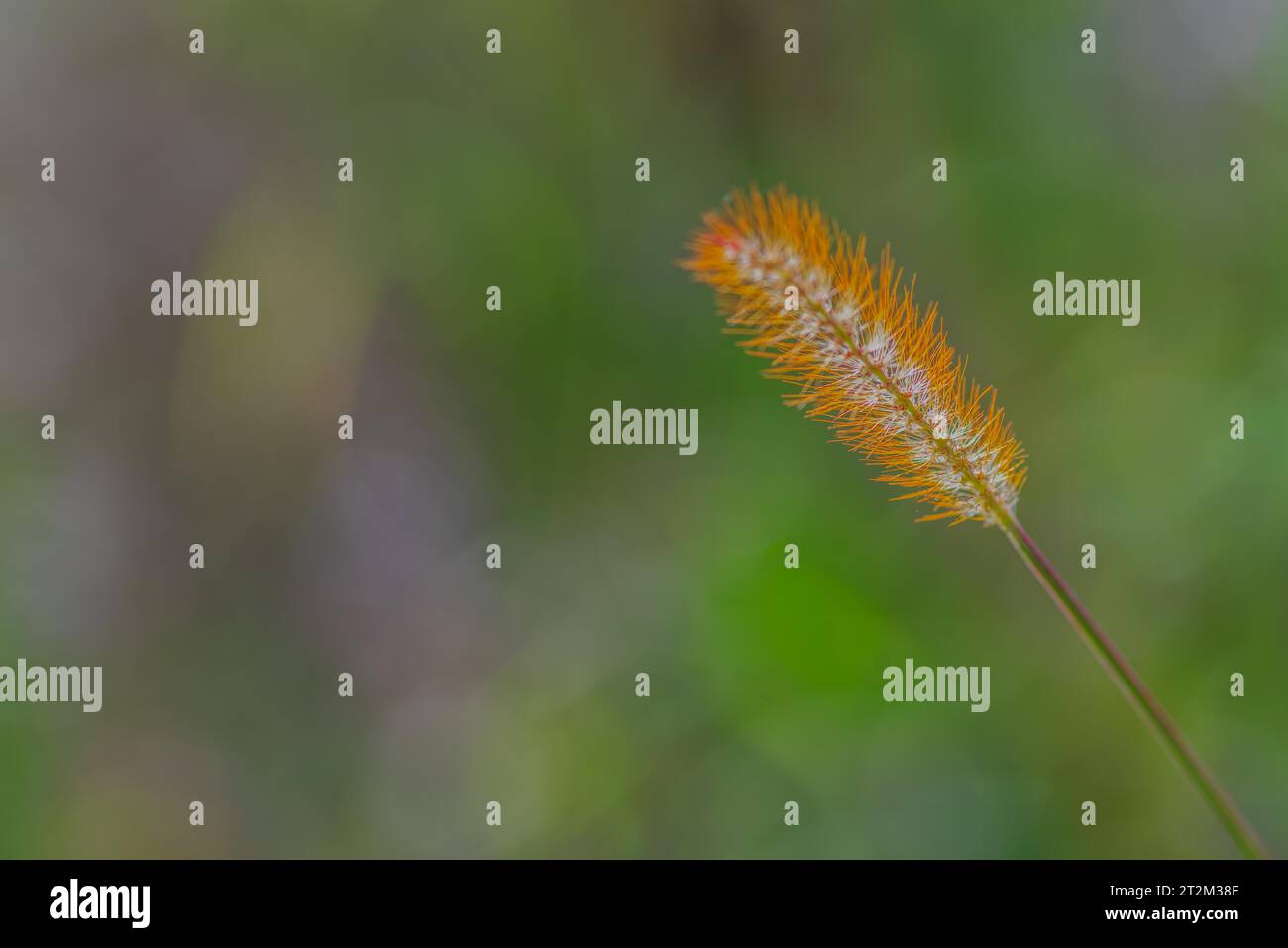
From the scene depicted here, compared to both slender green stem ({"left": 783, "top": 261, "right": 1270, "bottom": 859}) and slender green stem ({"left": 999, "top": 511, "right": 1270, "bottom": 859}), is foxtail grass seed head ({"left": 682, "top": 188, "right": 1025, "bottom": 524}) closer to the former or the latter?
slender green stem ({"left": 783, "top": 261, "right": 1270, "bottom": 859})

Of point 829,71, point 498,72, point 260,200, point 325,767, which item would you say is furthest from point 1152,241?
point 325,767

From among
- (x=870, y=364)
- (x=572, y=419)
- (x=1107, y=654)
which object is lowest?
(x=1107, y=654)

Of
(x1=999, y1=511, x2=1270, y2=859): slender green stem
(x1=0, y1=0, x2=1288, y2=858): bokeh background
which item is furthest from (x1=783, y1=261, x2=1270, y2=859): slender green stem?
(x1=0, y1=0, x2=1288, y2=858): bokeh background

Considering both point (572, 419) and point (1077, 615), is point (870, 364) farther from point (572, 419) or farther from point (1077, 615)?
point (572, 419)

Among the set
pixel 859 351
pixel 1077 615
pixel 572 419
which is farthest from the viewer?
pixel 572 419

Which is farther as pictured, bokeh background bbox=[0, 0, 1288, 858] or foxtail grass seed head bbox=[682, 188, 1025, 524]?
bokeh background bbox=[0, 0, 1288, 858]

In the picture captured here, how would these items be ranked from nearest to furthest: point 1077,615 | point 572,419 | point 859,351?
point 1077,615 → point 859,351 → point 572,419

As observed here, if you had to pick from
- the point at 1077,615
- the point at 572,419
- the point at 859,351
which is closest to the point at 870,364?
the point at 859,351
